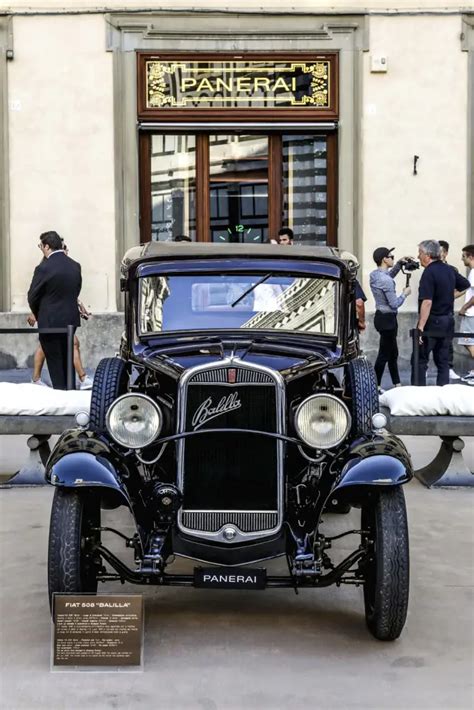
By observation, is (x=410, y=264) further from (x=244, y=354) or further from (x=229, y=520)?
(x=229, y=520)

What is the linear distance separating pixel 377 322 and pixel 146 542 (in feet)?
26.2

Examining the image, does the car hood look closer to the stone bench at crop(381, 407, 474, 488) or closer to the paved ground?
the paved ground

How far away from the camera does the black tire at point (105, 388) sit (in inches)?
231

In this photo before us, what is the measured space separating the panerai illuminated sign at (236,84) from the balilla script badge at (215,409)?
33.6 ft

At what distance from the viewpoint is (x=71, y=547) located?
16.4ft

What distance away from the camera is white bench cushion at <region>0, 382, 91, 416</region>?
8.34 m

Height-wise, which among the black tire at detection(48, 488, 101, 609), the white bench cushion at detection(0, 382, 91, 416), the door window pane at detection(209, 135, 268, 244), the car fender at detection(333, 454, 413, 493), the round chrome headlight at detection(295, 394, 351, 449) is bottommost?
the black tire at detection(48, 488, 101, 609)

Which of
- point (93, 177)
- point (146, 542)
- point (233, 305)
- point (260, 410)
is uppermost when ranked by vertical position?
point (93, 177)

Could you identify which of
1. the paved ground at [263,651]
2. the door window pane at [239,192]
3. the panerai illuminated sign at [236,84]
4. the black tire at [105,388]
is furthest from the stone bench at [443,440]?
the panerai illuminated sign at [236,84]

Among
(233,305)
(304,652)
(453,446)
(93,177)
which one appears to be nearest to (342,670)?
(304,652)

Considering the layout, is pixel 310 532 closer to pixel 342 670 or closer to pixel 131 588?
pixel 342 670

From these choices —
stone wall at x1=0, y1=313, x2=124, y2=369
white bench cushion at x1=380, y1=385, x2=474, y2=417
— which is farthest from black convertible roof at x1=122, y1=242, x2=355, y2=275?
stone wall at x1=0, y1=313, x2=124, y2=369

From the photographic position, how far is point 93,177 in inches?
569

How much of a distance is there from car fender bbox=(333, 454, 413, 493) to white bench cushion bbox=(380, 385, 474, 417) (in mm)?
3248
